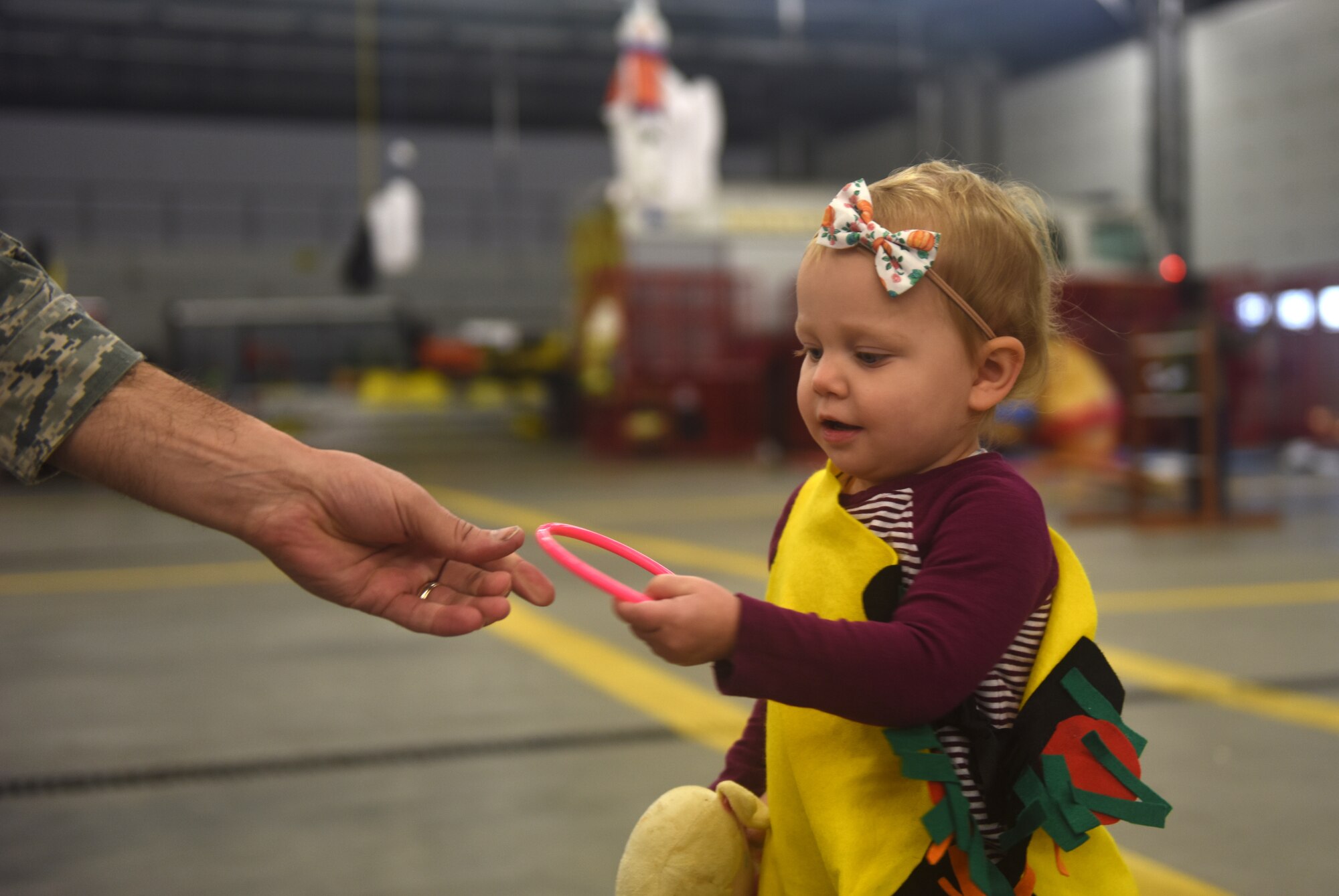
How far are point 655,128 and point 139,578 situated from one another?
6579 millimetres

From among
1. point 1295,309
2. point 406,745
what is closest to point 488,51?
point 1295,309

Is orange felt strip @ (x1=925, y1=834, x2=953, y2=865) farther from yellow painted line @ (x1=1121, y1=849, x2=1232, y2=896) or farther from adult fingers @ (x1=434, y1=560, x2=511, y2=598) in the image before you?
yellow painted line @ (x1=1121, y1=849, x2=1232, y2=896)

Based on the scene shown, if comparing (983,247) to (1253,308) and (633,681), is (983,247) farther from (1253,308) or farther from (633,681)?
(1253,308)

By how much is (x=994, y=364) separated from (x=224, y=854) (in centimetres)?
152

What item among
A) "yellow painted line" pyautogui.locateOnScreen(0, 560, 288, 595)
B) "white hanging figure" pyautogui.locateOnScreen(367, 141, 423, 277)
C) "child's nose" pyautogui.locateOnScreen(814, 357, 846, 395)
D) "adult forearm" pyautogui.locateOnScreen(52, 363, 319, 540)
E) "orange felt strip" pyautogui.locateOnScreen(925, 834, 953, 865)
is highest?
"white hanging figure" pyautogui.locateOnScreen(367, 141, 423, 277)

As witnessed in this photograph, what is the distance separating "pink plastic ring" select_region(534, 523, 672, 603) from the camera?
0.92 metres

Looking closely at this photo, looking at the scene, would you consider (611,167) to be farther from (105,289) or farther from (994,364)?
(994,364)

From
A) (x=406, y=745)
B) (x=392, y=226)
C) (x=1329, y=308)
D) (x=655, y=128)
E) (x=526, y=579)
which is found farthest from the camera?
(x=392, y=226)

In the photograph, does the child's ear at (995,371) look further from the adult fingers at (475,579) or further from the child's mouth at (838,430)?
the adult fingers at (475,579)

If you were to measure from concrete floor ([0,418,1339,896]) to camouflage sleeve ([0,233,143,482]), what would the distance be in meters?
0.89

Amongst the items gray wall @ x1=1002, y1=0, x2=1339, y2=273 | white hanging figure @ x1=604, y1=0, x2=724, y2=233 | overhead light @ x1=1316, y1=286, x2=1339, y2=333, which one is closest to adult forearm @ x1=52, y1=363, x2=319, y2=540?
white hanging figure @ x1=604, y1=0, x2=724, y2=233

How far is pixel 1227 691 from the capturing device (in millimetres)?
2844

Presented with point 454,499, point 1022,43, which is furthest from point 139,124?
point 454,499

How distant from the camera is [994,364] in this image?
1125mm
